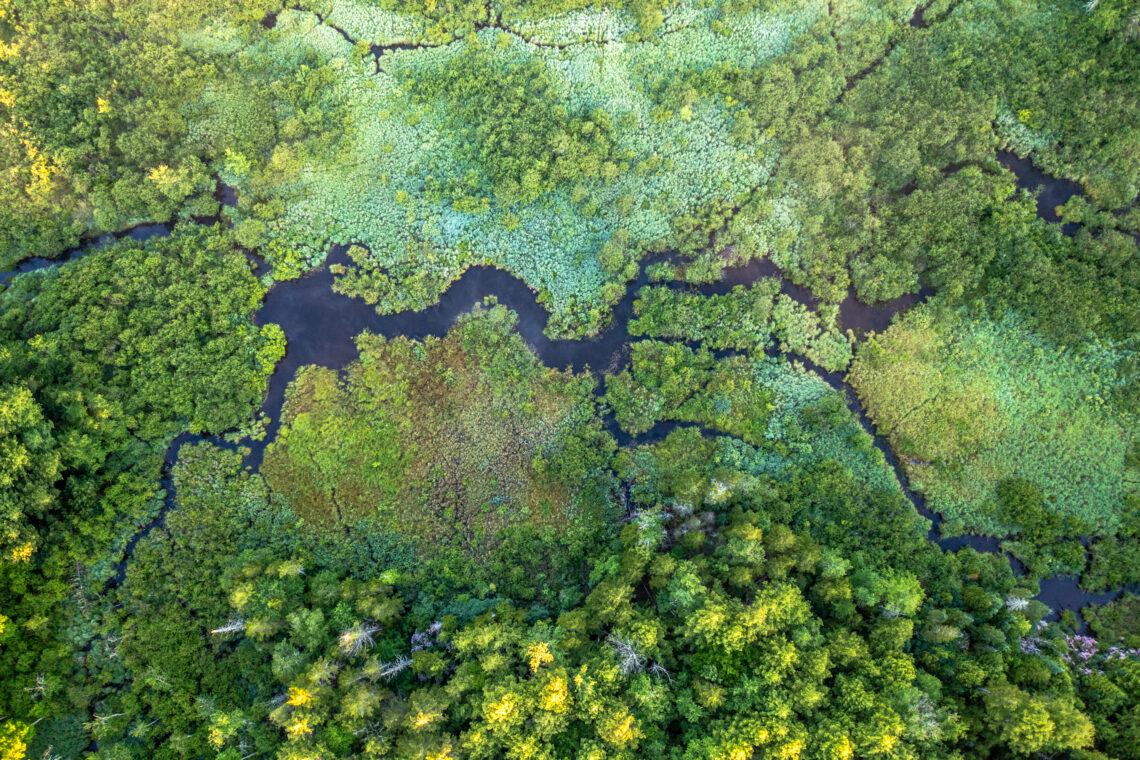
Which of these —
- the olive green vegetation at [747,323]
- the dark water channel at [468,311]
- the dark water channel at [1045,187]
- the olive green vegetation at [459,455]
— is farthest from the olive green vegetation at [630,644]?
the dark water channel at [1045,187]

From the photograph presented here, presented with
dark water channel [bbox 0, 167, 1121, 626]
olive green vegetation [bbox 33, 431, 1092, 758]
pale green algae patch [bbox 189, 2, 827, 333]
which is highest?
pale green algae patch [bbox 189, 2, 827, 333]

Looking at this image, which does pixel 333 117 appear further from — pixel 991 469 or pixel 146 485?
pixel 991 469

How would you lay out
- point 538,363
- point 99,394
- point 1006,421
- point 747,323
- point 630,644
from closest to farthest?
point 630,644, point 99,394, point 1006,421, point 538,363, point 747,323

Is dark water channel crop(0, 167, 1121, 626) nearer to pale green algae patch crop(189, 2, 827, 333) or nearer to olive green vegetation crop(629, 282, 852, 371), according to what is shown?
olive green vegetation crop(629, 282, 852, 371)

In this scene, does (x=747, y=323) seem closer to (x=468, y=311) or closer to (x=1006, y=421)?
(x=1006, y=421)

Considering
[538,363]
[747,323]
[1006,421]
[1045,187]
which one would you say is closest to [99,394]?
[538,363]

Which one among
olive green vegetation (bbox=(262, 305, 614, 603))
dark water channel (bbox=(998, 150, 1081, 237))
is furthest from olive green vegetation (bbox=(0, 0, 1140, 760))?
dark water channel (bbox=(998, 150, 1081, 237))

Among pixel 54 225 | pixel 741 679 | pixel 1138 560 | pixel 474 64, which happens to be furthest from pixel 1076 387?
pixel 54 225
